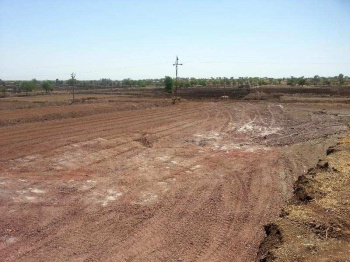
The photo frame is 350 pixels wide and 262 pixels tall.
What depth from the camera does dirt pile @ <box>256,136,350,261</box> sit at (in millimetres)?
6914

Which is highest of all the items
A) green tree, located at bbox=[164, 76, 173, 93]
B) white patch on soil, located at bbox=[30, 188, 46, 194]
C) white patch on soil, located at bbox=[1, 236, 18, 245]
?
green tree, located at bbox=[164, 76, 173, 93]

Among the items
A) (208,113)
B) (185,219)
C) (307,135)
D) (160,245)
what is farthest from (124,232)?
(208,113)

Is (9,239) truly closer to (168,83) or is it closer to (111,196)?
(111,196)

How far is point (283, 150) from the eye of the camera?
736 inches

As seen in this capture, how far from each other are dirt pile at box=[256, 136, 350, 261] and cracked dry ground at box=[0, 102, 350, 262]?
627mm

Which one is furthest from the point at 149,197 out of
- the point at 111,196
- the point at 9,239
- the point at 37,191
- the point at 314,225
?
the point at 314,225

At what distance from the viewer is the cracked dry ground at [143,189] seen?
27.0 ft

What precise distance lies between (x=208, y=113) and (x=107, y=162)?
21606 millimetres

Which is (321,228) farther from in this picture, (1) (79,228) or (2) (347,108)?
(2) (347,108)

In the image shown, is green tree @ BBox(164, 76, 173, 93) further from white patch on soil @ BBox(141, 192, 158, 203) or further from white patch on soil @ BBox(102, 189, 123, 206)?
white patch on soil @ BBox(141, 192, 158, 203)

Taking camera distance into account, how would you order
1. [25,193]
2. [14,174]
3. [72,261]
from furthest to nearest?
[14,174] < [25,193] < [72,261]

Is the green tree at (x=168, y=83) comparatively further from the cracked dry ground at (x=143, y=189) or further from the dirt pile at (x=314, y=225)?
the dirt pile at (x=314, y=225)

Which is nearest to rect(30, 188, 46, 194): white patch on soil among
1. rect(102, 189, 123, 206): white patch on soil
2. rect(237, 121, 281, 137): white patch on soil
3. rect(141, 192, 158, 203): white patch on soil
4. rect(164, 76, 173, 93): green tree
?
rect(102, 189, 123, 206): white patch on soil

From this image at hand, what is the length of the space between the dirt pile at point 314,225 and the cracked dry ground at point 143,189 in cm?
63
